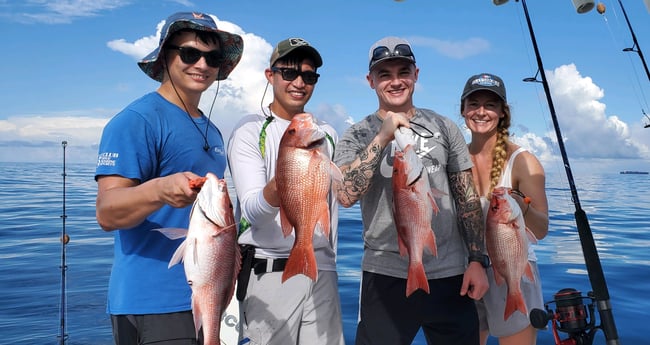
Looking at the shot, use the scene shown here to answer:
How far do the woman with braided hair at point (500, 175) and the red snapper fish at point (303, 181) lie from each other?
208 cm

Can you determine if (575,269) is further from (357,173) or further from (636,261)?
(357,173)

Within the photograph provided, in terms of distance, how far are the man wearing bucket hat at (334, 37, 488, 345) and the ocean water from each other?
4.68 ft

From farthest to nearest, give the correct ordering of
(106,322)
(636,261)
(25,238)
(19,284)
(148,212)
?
(25,238)
(636,261)
(19,284)
(106,322)
(148,212)

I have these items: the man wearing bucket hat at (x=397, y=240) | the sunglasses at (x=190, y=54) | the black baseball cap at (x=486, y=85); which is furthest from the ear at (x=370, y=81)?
the sunglasses at (x=190, y=54)

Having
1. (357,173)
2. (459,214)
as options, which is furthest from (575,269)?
(357,173)

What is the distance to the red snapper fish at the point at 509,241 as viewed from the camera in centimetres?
333

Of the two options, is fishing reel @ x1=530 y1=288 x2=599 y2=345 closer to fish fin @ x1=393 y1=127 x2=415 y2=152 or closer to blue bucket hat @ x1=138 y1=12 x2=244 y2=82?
fish fin @ x1=393 y1=127 x2=415 y2=152

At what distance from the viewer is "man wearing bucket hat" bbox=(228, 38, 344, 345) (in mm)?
2986

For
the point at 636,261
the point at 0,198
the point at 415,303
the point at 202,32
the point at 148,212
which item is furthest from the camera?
the point at 0,198

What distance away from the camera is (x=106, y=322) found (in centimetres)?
846

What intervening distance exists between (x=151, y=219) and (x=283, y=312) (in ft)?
3.56

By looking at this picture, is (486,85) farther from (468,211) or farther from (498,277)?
(498,277)

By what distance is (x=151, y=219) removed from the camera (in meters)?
2.47

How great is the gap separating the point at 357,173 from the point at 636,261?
12.2 metres
